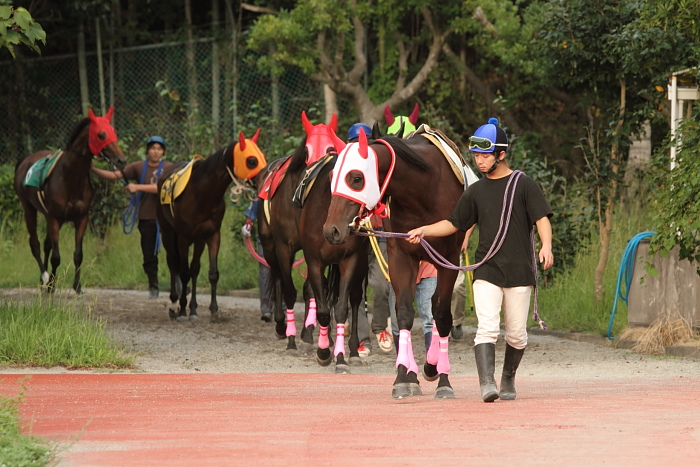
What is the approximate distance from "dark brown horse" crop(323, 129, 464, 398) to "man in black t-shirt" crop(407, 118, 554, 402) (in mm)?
543

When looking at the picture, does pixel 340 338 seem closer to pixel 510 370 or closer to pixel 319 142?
pixel 319 142

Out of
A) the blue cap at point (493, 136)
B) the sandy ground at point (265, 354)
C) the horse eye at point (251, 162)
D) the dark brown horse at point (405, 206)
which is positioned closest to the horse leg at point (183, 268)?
the sandy ground at point (265, 354)

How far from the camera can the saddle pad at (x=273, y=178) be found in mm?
13547

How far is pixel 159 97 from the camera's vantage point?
2719 centimetres

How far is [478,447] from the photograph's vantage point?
23.0ft

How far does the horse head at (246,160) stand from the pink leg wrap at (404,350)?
21.4ft

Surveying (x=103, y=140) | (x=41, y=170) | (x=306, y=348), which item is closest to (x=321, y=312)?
(x=306, y=348)

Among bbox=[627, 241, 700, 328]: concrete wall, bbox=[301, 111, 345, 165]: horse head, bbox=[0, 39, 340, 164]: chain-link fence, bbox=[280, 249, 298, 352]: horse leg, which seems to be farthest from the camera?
bbox=[0, 39, 340, 164]: chain-link fence

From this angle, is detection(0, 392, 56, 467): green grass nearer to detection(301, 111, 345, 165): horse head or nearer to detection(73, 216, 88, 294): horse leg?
detection(301, 111, 345, 165): horse head

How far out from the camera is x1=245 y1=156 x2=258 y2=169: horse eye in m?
15.7

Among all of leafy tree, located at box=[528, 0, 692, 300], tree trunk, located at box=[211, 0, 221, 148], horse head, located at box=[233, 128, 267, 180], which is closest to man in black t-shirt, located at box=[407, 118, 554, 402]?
leafy tree, located at box=[528, 0, 692, 300]

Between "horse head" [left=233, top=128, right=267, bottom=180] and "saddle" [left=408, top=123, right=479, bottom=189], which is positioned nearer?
"saddle" [left=408, top=123, right=479, bottom=189]

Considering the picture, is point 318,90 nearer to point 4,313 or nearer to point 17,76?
point 17,76

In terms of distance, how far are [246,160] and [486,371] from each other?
7420 mm
